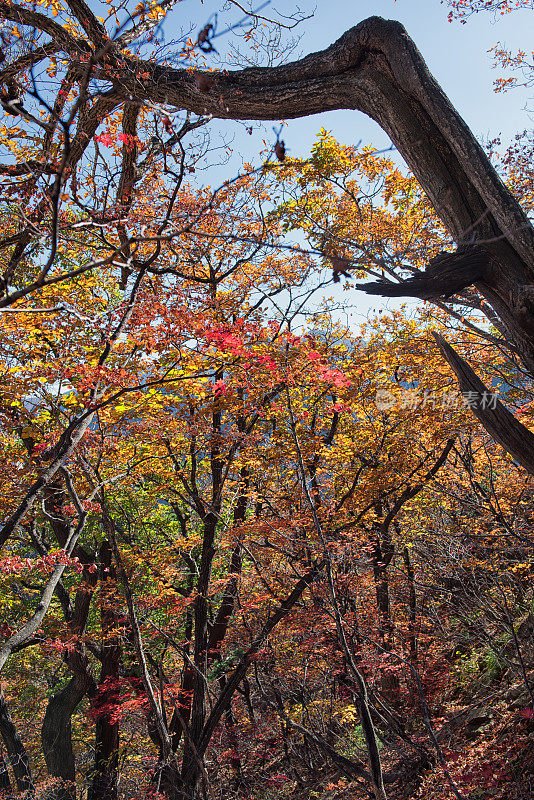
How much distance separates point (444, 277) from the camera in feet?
8.22

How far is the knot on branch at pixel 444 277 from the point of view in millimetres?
2463

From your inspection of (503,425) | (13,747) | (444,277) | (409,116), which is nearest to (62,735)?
(13,747)

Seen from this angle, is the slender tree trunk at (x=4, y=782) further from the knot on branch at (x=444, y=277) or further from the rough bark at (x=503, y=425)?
the knot on branch at (x=444, y=277)

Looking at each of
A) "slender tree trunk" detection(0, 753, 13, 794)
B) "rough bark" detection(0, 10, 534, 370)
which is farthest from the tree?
"slender tree trunk" detection(0, 753, 13, 794)

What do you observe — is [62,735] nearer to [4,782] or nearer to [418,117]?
[4,782]

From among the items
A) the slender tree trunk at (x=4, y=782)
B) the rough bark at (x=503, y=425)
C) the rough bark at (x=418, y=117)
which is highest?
the rough bark at (x=418, y=117)

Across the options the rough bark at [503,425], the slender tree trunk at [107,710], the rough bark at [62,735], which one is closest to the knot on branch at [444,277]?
the rough bark at [503,425]

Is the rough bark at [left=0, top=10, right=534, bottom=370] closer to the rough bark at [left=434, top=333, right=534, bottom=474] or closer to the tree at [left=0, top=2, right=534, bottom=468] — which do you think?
the tree at [left=0, top=2, right=534, bottom=468]

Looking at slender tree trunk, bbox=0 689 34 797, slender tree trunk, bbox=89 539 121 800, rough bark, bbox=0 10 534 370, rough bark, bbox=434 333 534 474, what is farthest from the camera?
slender tree trunk, bbox=89 539 121 800

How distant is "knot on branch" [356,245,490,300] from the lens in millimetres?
2463

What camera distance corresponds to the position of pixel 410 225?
8266mm

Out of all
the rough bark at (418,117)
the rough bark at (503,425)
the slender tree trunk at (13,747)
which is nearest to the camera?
the rough bark at (418,117)

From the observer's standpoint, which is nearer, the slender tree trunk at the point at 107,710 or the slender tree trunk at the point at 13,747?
the slender tree trunk at the point at 13,747

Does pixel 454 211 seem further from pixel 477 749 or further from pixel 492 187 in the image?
pixel 477 749
